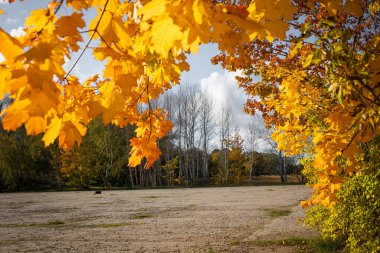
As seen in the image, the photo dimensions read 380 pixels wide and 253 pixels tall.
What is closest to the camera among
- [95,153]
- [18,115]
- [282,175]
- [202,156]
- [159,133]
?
[18,115]

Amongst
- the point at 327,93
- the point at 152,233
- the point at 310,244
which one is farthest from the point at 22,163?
the point at 327,93

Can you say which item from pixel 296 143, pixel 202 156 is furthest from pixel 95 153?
pixel 296 143

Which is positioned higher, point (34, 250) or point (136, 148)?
point (136, 148)

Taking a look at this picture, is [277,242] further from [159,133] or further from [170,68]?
[170,68]

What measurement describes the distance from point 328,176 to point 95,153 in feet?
109

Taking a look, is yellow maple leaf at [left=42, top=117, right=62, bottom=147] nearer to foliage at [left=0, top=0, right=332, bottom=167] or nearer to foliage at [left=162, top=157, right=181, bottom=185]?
foliage at [left=0, top=0, right=332, bottom=167]

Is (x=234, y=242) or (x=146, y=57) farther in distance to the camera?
(x=234, y=242)

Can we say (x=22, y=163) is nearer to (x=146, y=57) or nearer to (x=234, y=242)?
(x=234, y=242)

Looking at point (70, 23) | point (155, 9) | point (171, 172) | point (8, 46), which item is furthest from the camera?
point (171, 172)

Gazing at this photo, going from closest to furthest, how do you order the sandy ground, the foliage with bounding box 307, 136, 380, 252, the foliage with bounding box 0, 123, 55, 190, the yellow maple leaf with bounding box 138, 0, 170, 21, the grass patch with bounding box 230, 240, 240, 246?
the yellow maple leaf with bounding box 138, 0, 170, 21 → the foliage with bounding box 307, 136, 380, 252 → the sandy ground → the grass patch with bounding box 230, 240, 240, 246 → the foliage with bounding box 0, 123, 55, 190

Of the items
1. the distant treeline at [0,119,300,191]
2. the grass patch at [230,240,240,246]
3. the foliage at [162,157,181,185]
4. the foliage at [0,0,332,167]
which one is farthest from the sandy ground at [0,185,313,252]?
the foliage at [162,157,181,185]

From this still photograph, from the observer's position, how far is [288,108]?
166 inches

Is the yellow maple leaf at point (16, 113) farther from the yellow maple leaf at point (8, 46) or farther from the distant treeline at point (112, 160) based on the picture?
the distant treeline at point (112, 160)

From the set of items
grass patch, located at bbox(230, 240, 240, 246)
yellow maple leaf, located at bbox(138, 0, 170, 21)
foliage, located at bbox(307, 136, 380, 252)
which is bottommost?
grass patch, located at bbox(230, 240, 240, 246)
